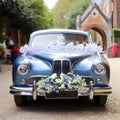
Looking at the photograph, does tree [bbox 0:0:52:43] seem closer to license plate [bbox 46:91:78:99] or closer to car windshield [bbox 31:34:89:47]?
car windshield [bbox 31:34:89:47]

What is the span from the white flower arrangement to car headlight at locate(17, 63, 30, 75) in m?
0.42

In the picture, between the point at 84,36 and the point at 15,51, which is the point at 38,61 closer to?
the point at 84,36

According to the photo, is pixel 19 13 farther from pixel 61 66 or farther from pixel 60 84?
pixel 60 84

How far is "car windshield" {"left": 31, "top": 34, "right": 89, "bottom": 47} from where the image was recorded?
10.1 metres

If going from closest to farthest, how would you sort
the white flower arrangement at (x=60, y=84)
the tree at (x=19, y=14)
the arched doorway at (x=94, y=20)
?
1. the white flower arrangement at (x=60, y=84)
2. the tree at (x=19, y=14)
3. the arched doorway at (x=94, y=20)

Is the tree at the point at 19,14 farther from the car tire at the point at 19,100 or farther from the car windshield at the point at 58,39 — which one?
the car tire at the point at 19,100

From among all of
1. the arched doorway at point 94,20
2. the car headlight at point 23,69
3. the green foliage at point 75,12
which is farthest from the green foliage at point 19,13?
the green foliage at point 75,12

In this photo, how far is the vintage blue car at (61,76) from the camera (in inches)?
316

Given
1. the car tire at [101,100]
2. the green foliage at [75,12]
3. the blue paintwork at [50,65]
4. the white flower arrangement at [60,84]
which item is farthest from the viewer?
the green foliage at [75,12]

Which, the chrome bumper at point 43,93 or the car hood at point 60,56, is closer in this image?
the chrome bumper at point 43,93

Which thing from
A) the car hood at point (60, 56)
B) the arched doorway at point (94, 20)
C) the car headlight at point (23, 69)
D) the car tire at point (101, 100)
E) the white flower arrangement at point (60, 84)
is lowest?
the car tire at point (101, 100)

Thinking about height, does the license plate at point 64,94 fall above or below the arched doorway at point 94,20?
below

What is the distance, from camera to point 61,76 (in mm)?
8125

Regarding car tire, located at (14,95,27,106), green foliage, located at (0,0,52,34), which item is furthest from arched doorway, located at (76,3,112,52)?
car tire, located at (14,95,27,106)
